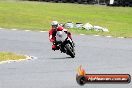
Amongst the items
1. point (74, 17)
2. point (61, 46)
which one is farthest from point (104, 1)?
point (61, 46)

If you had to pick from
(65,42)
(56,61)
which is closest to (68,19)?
(65,42)

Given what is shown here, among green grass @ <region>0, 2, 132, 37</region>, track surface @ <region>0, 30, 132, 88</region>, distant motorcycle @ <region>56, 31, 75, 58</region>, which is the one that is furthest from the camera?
green grass @ <region>0, 2, 132, 37</region>

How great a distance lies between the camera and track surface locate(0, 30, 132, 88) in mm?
14812

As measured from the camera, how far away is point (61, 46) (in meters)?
24.2

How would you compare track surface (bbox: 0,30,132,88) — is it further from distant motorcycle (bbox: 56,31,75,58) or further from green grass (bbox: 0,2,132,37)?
green grass (bbox: 0,2,132,37)

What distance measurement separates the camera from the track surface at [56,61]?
14.8 m

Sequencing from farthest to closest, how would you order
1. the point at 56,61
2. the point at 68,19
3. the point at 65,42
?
the point at 68,19 < the point at 65,42 < the point at 56,61

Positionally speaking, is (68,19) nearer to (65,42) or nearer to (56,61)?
(65,42)

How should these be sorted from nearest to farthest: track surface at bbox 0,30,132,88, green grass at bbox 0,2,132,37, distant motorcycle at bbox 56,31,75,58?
track surface at bbox 0,30,132,88 → distant motorcycle at bbox 56,31,75,58 → green grass at bbox 0,2,132,37

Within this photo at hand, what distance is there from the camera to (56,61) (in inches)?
890

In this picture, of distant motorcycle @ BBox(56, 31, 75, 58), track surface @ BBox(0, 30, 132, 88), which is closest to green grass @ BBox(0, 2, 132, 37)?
track surface @ BBox(0, 30, 132, 88)

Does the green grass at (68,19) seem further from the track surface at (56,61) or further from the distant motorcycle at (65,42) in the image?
the distant motorcycle at (65,42)

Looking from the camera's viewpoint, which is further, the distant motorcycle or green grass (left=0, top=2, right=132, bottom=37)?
green grass (left=0, top=2, right=132, bottom=37)

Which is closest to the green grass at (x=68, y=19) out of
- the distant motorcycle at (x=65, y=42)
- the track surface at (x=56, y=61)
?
the track surface at (x=56, y=61)
